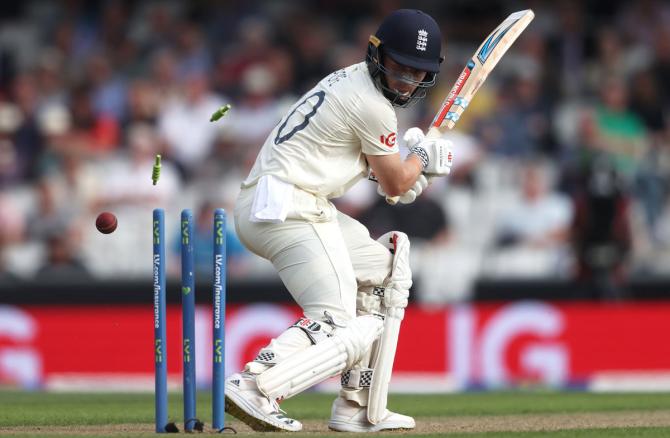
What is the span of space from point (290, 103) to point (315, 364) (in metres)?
7.35

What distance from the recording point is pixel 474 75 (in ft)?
21.0

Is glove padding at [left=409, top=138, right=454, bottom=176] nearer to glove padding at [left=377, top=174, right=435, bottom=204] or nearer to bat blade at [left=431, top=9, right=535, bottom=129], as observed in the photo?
glove padding at [left=377, top=174, right=435, bottom=204]

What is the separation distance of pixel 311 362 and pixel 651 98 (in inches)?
318

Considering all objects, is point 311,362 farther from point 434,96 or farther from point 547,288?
point 434,96

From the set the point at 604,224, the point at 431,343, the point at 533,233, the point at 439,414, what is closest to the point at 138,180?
the point at 431,343

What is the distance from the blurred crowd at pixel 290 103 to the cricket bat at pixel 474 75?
4.70m

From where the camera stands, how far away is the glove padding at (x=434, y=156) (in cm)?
589

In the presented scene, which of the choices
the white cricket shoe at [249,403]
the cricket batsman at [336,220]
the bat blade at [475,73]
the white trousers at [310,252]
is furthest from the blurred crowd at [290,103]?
the white cricket shoe at [249,403]

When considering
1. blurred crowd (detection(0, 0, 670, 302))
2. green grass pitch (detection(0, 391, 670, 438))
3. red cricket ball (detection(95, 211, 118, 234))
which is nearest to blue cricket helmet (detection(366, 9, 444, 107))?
red cricket ball (detection(95, 211, 118, 234))

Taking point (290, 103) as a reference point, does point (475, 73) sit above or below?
below

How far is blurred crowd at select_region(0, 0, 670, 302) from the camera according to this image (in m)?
11.4

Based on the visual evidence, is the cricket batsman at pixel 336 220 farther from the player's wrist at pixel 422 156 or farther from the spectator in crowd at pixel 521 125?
the spectator in crowd at pixel 521 125

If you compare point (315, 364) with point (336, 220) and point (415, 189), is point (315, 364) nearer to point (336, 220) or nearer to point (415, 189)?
point (336, 220)

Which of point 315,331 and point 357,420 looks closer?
point 315,331
